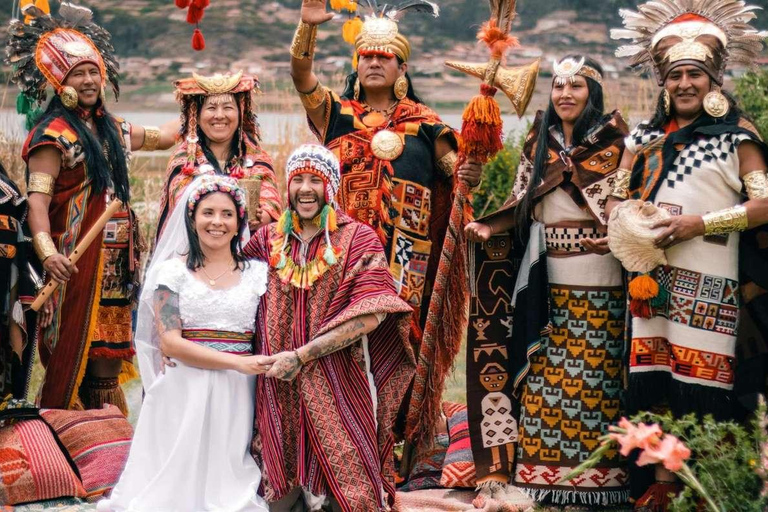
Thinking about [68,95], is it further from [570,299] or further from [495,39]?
[570,299]

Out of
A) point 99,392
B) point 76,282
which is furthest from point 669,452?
point 99,392

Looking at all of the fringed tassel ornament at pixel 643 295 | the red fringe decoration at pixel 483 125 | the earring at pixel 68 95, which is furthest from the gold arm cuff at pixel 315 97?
the fringed tassel ornament at pixel 643 295

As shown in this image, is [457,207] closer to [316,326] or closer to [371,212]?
[371,212]

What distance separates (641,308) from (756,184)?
28.9 inches

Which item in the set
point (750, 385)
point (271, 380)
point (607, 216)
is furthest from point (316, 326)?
point (750, 385)

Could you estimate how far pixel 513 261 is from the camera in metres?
5.85

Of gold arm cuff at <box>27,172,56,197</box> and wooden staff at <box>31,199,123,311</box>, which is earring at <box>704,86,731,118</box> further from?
gold arm cuff at <box>27,172,56,197</box>

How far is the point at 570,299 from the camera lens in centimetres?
557

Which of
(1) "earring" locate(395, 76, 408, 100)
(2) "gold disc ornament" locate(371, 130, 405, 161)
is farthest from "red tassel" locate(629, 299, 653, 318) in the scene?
(1) "earring" locate(395, 76, 408, 100)

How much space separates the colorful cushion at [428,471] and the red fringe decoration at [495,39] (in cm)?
202

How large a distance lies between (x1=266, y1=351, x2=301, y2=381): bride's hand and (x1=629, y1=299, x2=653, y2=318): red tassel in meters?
1.53

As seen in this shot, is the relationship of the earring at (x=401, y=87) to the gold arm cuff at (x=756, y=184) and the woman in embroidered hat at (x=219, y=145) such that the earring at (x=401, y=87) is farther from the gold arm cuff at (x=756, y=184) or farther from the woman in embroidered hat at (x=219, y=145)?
the gold arm cuff at (x=756, y=184)

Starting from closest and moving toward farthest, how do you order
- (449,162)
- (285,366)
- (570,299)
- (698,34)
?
(285,366)
(698,34)
(570,299)
(449,162)

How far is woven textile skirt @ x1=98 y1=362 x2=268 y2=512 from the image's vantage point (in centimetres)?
506
